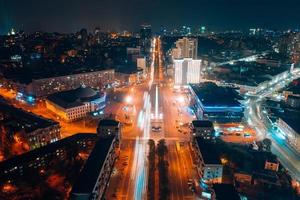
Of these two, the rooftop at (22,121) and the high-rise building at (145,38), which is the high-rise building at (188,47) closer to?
the high-rise building at (145,38)

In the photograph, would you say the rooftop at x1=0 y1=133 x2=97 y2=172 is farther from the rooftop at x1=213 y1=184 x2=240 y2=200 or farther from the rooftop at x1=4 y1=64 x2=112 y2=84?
the rooftop at x1=4 y1=64 x2=112 y2=84

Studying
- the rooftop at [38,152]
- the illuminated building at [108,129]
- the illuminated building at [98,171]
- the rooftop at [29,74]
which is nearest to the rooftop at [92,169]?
the illuminated building at [98,171]

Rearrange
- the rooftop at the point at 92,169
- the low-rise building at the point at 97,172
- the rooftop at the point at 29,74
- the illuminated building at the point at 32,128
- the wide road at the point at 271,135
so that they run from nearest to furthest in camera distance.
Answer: the low-rise building at the point at 97,172
the rooftop at the point at 92,169
the wide road at the point at 271,135
the illuminated building at the point at 32,128
the rooftop at the point at 29,74

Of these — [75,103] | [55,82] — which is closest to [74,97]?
[75,103]

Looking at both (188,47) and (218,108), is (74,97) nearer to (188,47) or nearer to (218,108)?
(218,108)

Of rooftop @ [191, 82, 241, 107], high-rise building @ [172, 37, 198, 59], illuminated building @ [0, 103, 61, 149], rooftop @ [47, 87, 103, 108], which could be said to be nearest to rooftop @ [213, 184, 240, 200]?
rooftop @ [191, 82, 241, 107]

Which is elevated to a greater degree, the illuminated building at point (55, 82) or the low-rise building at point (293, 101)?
the illuminated building at point (55, 82)
